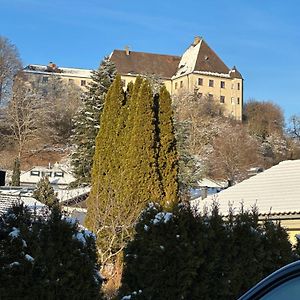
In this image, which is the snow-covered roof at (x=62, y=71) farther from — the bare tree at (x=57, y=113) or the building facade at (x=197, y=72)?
the bare tree at (x=57, y=113)

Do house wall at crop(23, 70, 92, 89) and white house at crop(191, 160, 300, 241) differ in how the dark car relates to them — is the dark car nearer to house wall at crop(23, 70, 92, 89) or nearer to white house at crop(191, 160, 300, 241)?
white house at crop(191, 160, 300, 241)

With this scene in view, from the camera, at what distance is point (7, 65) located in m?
79.1

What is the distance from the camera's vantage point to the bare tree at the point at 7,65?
77.5 m

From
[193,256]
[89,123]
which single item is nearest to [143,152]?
[193,256]

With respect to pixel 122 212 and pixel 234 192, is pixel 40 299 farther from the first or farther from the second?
pixel 234 192

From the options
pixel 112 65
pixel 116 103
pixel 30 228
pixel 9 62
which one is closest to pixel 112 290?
pixel 30 228

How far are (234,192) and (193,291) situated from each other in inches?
583

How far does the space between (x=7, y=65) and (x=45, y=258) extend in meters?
75.5

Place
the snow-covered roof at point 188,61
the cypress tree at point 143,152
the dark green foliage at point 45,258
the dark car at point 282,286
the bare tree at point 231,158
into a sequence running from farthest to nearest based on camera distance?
the snow-covered roof at point 188,61 < the bare tree at point 231,158 < the cypress tree at point 143,152 < the dark green foliage at point 45,258 < the dark car at point 282,286

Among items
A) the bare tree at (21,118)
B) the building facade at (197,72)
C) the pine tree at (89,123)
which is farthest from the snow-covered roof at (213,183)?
the building facade at (197,72)

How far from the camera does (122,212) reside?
20594 millimetres

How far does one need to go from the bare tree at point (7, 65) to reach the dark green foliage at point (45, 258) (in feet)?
235

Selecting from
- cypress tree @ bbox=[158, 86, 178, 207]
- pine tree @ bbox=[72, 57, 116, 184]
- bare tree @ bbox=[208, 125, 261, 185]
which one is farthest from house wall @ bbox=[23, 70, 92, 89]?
cypress tree @ bbox=[158, 86, 178, 207]

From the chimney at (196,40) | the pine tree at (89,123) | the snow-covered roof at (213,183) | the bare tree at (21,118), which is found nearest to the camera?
the pine tree at (89,123)
